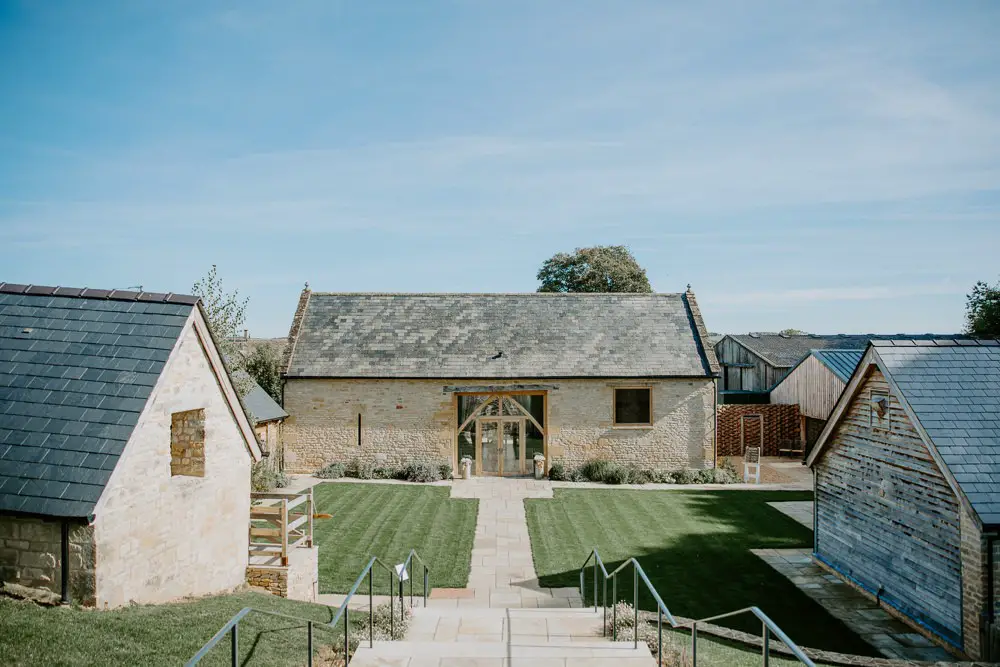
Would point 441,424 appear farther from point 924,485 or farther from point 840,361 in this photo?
point 924,485

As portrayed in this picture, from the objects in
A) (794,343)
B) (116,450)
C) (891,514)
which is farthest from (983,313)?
(116,450)

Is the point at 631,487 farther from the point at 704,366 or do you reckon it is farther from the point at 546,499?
the point at 704,366

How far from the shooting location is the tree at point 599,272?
46500 mm

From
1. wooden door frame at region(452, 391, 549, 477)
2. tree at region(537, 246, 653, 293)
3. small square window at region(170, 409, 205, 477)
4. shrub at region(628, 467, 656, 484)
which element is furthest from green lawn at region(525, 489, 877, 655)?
tree at region(537, 246, 653, 293)

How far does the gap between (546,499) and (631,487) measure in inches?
144

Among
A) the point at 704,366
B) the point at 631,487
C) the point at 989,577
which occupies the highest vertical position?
the point at 704,366

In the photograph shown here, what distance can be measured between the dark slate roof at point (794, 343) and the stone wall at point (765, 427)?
20.7ft

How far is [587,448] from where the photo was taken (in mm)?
23625

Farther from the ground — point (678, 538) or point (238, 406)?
point (238, 406)

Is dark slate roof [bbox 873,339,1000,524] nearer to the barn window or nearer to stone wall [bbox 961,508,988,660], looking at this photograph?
stone wall [bbox 961,508,988,660]

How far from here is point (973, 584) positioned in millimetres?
9234

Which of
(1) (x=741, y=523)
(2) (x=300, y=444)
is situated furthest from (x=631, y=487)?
(2) (x=300, y=444)

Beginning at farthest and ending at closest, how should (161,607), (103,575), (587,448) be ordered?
1. (587,448)
2. (161,607)
3. (103,575)

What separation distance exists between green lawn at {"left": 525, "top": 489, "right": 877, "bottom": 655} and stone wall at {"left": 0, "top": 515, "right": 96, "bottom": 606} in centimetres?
794
